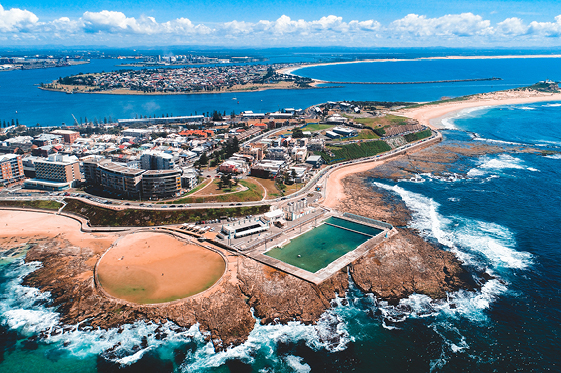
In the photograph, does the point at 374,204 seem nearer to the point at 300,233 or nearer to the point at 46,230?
the point at 300,233

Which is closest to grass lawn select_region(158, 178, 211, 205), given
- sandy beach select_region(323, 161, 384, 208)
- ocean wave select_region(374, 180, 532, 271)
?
sandy beach select_region(323, 161, 384, 208)

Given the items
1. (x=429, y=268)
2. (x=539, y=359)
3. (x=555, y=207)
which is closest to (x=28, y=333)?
(x=429, y=268)

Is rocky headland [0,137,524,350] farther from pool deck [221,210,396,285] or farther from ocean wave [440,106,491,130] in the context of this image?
ocean wave [440,106,491,130]

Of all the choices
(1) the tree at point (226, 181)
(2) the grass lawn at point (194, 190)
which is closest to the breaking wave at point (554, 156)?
(1) the tree at point (226, 181)

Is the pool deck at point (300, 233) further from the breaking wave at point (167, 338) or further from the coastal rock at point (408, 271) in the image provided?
the breaking wave at point (167, 338)

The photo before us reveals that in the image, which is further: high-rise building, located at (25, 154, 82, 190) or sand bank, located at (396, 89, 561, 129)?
sand bank, located at (396, 89, 561, 129)

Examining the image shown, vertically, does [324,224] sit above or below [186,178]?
below

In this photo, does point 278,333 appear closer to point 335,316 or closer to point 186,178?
point 335,316
